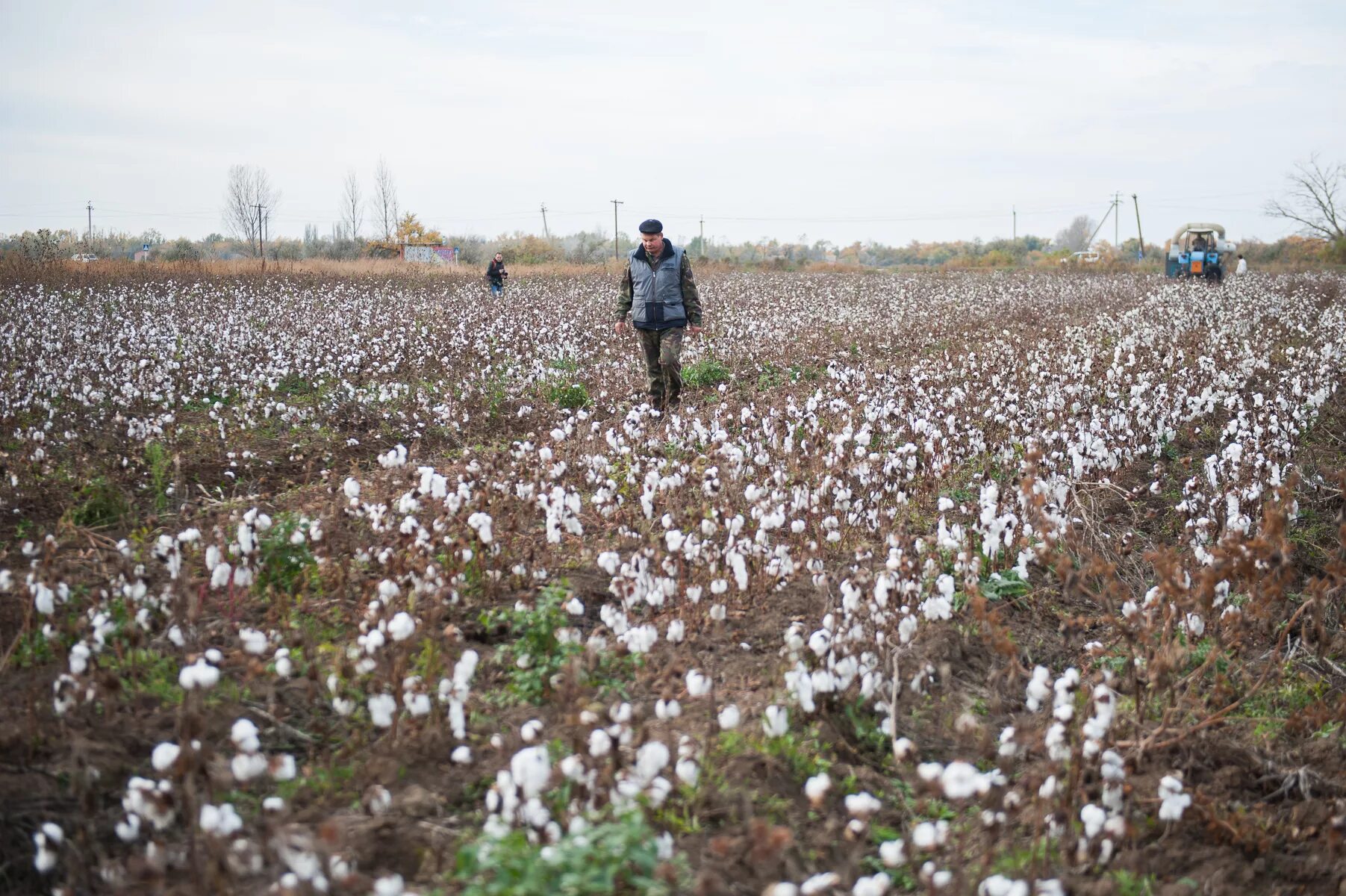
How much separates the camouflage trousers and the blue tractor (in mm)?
30342

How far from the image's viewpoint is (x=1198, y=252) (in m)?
35.8

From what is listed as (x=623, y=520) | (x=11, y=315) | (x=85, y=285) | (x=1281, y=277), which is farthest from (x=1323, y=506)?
(x=1281, y=277)

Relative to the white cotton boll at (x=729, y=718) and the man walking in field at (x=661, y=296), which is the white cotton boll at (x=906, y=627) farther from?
the man walking in field at (x=661, y=296)

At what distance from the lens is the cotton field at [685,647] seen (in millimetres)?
3090

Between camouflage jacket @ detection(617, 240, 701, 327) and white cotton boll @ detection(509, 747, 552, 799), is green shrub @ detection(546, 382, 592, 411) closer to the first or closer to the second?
camouflage jacket @ detection(617, 240, 701, 327)

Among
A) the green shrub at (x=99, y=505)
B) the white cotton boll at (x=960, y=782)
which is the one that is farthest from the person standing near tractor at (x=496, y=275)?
the white cotton boll at (x=960, y=782)

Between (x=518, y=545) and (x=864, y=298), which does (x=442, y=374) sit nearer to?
(x=518, y=545)

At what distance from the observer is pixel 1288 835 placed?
378cm

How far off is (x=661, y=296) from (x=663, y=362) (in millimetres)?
729

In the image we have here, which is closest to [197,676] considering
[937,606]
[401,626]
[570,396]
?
[401,626]

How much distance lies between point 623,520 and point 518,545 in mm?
717

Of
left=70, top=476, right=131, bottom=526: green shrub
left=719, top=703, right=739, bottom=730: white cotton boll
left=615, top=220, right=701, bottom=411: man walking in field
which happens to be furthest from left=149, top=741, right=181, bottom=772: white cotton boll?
left=615, top=220, right=701, bottom=411: man walking in field

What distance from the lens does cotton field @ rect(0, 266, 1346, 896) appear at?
3090mm

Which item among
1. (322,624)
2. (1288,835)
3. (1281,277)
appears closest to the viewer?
(1288,835)
